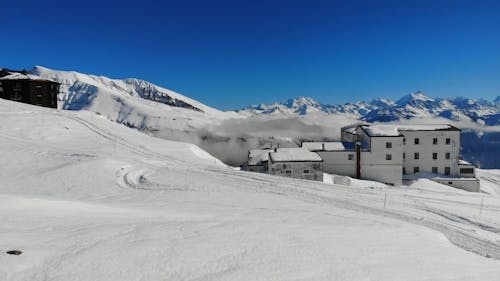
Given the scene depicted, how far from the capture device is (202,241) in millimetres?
11203

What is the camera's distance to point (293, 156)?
47594 millimetres

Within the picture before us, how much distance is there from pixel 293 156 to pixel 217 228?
35377 millimetres

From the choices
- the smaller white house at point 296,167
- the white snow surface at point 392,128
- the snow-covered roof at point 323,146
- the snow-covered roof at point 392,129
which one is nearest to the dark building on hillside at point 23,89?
the smaller white house at point 296,167

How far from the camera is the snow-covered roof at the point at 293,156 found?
4653cm

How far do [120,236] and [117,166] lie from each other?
18068mm

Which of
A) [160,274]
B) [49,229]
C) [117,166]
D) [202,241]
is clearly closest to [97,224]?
[49,229]

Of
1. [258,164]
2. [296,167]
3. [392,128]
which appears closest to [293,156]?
[296,167]

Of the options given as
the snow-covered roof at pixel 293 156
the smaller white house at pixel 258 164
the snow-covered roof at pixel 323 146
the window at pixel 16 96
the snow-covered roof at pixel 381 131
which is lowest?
the smaller white house at pixel 258 164

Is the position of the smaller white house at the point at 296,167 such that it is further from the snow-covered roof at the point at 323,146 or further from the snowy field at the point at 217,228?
the snowy field at the point at 217,228

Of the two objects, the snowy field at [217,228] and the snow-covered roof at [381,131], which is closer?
the snowy field at [217,228]

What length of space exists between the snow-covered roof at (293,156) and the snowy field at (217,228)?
1677 centimetres

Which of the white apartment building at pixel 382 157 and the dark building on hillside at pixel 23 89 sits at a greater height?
the dark building on hillside at pixel 23 89

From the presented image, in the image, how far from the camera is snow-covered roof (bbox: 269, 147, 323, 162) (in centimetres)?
4653

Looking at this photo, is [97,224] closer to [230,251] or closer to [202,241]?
[202,241]
